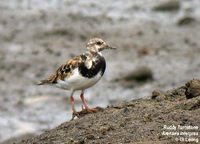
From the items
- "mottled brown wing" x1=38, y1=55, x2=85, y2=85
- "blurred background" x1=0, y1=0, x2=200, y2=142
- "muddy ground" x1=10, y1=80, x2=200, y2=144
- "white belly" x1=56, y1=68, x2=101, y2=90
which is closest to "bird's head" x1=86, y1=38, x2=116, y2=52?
"mottled brown wing" x1=38, y1=55, x2=85, y2=85

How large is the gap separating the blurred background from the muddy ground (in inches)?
174

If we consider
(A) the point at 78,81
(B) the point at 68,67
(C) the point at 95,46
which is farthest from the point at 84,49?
(A) the point at 78,81

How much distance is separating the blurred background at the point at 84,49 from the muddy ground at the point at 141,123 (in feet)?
14.5

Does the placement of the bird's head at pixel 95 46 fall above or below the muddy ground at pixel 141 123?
above

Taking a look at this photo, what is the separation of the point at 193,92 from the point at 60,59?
8554mm

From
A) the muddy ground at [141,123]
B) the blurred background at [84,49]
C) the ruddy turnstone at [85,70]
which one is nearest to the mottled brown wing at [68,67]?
the ruddy turnstone at [85,70]

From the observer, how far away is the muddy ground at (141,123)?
8312 mm

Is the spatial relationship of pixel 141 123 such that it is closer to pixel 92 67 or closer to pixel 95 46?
pixel 92 67

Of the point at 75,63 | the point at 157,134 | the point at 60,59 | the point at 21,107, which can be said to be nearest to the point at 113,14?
the point at 60,59

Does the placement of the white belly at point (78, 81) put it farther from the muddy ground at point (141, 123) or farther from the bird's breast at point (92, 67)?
the muddy ground at point (141, 123)

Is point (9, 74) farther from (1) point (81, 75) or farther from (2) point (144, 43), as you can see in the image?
(1) point (81, 75)

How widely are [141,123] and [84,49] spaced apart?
9.31 m

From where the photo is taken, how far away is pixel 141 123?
8.77 metres

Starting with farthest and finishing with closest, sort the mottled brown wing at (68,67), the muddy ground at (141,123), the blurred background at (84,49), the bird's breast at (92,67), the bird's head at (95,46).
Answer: the blurred background at (84,49) < the bird's head at (95,46) < the mottled brown wing at (68,67) < the bird's breast at (92,67) < the muddy ground at (141,123)
